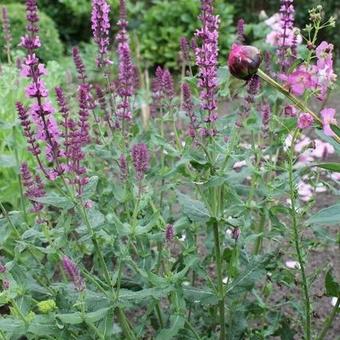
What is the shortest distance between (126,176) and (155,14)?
611 centimetres

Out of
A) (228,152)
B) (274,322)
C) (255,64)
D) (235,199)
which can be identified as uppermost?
(255,64)

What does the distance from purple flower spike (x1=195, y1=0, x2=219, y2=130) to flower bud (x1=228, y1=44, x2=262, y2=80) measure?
0.50 m

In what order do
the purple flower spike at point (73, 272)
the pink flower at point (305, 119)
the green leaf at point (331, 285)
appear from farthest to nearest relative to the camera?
1. the green leaf at point (331, 285)
2. the purple flower spike at point (73, 272)
3. the pink flower at point (305, 119)

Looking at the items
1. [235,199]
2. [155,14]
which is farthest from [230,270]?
[155,14]

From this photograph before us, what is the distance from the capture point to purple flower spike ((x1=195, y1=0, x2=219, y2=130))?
1868 mm

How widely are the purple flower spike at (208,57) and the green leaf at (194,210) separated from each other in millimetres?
262

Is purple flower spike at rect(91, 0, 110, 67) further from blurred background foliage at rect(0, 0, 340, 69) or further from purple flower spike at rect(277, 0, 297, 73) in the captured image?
blurred background foliage at rect(0, 0, 340, 69)

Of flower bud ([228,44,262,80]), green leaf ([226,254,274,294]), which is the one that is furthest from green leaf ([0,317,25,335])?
flower bud ([228,44,262,80])

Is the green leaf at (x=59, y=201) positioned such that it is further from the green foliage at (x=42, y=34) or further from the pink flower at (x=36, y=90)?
the green foliage at (x=42, y=34)

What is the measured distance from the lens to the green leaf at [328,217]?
1362 millimetres

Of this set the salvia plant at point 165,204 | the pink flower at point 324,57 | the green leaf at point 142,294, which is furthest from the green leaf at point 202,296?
the pink flower at point 324,57

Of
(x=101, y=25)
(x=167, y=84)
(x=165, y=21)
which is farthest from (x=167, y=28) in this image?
(x=101, y=25)

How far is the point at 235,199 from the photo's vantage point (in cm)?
210

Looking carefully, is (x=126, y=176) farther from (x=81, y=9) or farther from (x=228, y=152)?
(x=81, y=9)
